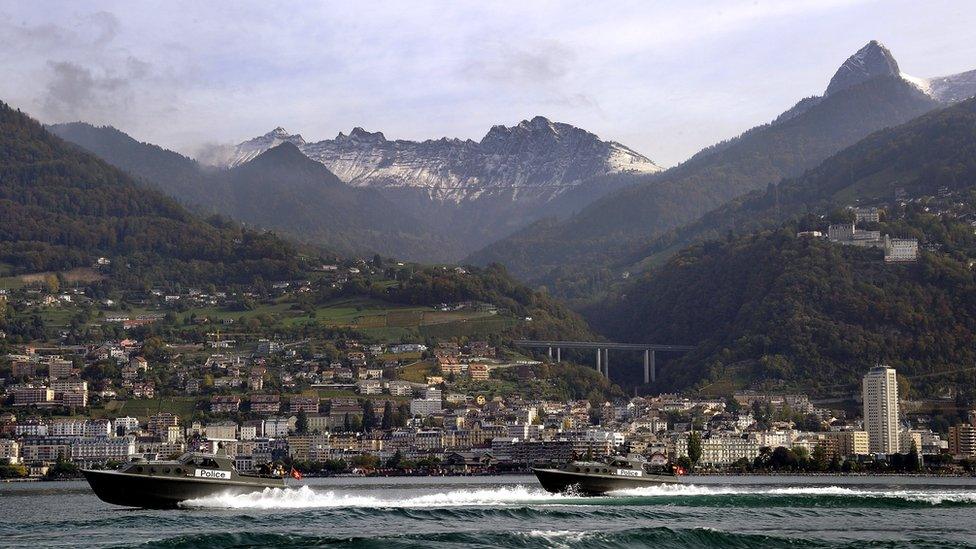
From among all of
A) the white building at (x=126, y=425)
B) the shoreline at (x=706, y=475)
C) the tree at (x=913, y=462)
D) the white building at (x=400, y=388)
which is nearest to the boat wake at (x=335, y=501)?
the shoreline at (x=706, y=475)

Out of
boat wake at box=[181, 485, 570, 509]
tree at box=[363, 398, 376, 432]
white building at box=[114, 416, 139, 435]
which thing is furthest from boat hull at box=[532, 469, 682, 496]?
tree at box=[363, 398, 376, 432]

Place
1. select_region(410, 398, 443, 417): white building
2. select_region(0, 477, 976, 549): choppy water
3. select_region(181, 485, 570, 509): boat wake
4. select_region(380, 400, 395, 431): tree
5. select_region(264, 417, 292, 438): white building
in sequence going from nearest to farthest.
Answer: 1. select_region(0, 477, 976, 549): choppy water
2. select_region(181, 485, 570, 509): boat wake
3. select_region(264, 417, 292, 438): white building
4. select_region(380, 400, 395, 431): tree
5. select_region(410, 398, 443, 417): white building

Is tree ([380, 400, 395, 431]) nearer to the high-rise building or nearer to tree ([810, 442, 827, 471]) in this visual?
tree ([810, 442, 827, 471])

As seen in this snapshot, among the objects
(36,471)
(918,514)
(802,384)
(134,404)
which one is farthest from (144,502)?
(802,384)

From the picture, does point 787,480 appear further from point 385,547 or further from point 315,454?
point 385,547

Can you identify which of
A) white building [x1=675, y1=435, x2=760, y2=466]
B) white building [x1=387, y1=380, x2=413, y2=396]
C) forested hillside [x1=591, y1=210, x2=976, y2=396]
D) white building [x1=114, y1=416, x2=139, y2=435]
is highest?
forested hillside [x1=591, y1=210, x2=976, y2=396]

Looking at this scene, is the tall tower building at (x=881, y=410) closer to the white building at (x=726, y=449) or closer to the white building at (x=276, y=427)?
the white building at (x=726, y=449)

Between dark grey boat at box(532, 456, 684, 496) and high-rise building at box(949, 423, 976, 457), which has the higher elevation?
high-rise building at box(949, 423, 976, 457)

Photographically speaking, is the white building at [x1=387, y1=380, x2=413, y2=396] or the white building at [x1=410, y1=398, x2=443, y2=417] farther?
Answer: the white building at [x1=387, y1=380, x2=413, y2=396]
